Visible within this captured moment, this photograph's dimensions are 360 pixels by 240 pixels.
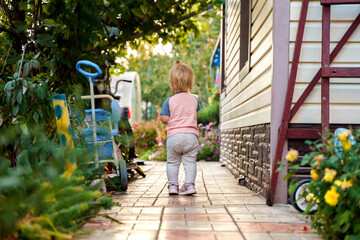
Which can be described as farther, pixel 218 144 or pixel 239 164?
pixel 218 144

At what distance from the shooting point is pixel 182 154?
15.4ft

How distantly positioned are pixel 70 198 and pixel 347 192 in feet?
5.08

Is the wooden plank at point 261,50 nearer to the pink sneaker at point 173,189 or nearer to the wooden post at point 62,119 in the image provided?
the pink sneaker at point 173,189

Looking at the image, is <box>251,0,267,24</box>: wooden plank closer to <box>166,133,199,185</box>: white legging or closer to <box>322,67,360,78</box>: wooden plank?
<box>322,67,360,78</box>: wooden plank

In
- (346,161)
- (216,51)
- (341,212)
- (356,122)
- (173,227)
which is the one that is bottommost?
(173,227)

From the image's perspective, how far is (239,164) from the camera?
6.17 meters

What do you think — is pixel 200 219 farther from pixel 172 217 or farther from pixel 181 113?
pixel 181 113

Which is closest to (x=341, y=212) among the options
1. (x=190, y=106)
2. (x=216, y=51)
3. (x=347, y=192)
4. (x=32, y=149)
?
(x=347, y=192)

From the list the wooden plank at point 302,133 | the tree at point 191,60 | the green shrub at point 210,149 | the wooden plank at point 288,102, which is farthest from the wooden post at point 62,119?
the tree at point 191,60

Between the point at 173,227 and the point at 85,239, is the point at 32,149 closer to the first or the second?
the point at 85,239

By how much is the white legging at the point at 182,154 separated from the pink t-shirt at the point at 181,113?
0.22 ft

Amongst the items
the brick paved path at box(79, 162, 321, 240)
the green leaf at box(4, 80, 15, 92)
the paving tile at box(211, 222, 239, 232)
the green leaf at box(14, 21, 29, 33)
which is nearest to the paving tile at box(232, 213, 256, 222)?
the brick paved path at box(79, 162, 321, 240)

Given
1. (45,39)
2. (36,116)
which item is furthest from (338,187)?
(45,39)

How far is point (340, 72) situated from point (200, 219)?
5.24 ft
